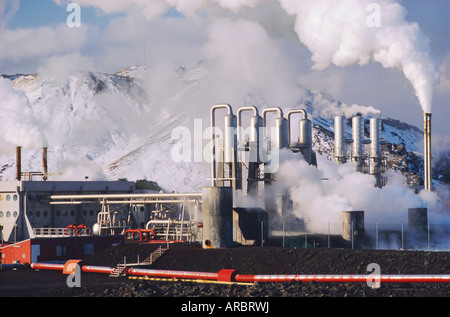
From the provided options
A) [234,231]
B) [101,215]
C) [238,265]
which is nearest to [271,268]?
[238,265]

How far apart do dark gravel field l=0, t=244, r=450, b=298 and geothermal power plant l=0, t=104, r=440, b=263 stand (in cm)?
295

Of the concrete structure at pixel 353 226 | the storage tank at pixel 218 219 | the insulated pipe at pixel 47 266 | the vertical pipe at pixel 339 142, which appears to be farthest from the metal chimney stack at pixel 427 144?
the insulated pipe at pixel 47 266

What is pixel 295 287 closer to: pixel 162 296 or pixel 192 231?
pixel 162 296

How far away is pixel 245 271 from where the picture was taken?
121 feet

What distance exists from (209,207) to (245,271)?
26.3 ft

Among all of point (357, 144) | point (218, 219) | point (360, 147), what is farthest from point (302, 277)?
point (360, 147)

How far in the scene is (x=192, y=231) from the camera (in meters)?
51.1

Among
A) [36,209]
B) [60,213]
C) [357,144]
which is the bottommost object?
[60,213]

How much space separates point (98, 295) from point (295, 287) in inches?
332

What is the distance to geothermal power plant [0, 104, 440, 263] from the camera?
1769 inches

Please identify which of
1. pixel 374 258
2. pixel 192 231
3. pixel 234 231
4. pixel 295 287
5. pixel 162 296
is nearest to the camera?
pixel 162 296

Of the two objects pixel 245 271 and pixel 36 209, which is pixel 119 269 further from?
pixel 36 209

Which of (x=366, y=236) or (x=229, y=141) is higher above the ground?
(x=229, y=141)

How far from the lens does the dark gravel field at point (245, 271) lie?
28.8 metres
